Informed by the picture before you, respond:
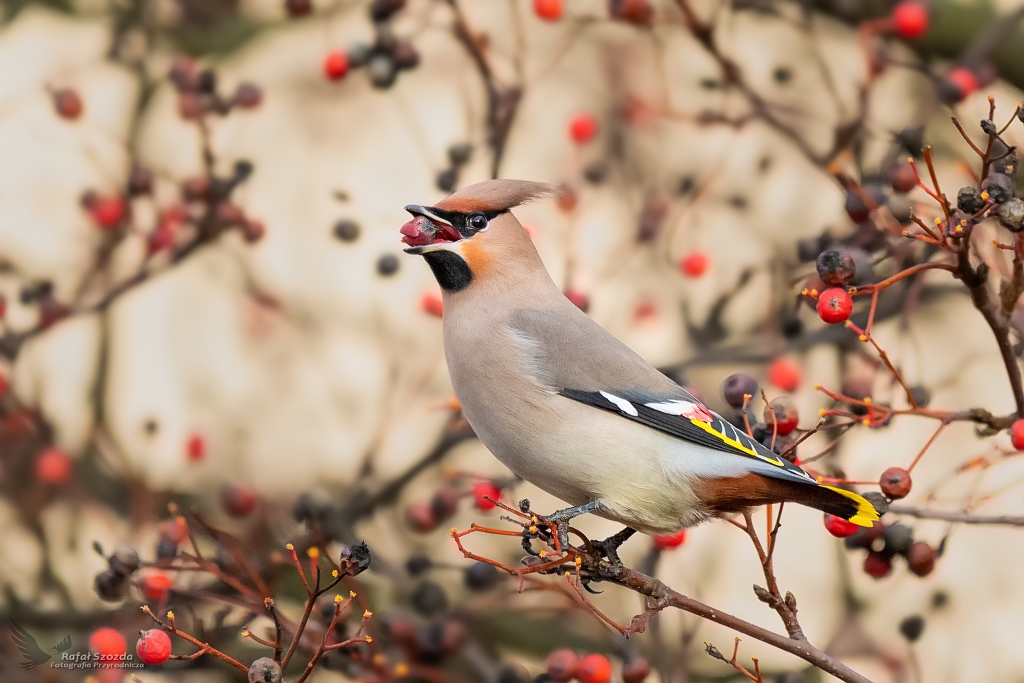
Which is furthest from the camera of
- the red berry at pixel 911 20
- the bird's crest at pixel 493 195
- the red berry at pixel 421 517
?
the red berry at pixel 911 20

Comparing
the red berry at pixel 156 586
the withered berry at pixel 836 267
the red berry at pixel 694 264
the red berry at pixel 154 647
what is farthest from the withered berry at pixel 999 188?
the red berry at pixel 694 264

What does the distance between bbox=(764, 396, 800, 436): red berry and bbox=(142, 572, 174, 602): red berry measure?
4.54 ft

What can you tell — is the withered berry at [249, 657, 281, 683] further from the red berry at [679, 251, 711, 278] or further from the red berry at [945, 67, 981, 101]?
the red berry at [945, 67, 981, 101]

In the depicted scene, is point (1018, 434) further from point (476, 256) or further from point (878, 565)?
point (476, 256)

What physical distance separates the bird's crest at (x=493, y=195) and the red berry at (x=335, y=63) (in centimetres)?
182

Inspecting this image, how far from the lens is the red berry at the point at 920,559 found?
2.46 m

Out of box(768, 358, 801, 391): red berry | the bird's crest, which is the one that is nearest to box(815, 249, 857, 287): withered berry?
the bird's crest

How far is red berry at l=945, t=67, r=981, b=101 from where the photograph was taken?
344cm

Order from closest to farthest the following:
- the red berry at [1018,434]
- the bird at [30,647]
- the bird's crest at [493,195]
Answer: the red berry at [1018,434] → the bird's crest at [493,195] → the bird at [30,647]

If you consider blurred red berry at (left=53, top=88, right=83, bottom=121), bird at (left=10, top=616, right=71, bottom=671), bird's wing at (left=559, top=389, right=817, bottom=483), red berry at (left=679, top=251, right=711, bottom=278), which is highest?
blurred red berry at (left=53, top=88, right=83, bottom=121)

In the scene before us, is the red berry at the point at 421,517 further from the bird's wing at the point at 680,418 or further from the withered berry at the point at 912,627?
the withered berry at the point at 912,627

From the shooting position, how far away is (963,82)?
3.44 meters

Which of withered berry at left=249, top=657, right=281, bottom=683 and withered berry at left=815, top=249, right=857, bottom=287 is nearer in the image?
withered berry at left=249, top=657, right=281, bottom=683

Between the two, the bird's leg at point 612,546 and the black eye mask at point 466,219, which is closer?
the bird's leg at point 612,546
